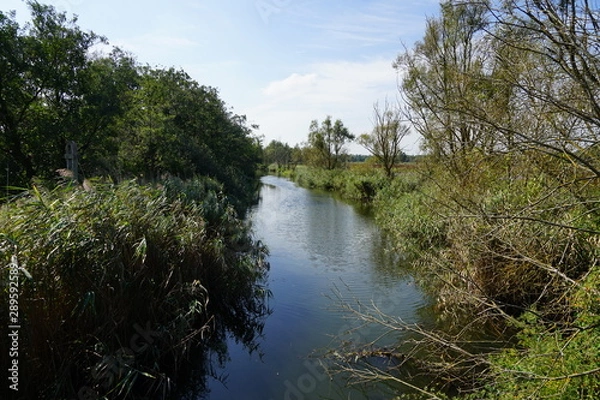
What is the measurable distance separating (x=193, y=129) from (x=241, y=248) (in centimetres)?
1395

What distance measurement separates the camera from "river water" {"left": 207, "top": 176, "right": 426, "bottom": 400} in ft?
13.5

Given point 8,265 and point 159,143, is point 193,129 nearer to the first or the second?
point 159,143

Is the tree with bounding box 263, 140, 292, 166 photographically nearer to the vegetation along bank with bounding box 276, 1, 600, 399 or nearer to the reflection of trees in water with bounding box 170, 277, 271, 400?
the vegetation along bank with bounding box 276, 1, 600, 399

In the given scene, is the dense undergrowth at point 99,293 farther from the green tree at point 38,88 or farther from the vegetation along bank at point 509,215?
the green tree at point 38,88

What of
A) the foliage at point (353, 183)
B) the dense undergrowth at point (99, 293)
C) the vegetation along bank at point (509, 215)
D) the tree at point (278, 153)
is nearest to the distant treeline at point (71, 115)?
the dense undergrowth at point (99, 293)

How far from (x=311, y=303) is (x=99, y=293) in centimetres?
402

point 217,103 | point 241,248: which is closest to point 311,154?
point 217,103

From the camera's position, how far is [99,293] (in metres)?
3.37

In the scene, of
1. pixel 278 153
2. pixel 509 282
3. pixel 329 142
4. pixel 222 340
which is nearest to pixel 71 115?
pixel 222 340

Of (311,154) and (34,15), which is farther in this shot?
(311,154)

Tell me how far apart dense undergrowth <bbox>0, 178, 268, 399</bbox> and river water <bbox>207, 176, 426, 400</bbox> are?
0.60 meters

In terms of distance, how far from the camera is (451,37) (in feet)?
35.3

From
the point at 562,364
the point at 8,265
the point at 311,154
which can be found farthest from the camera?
the point at 311,154

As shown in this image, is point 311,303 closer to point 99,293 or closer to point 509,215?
point 99,293
